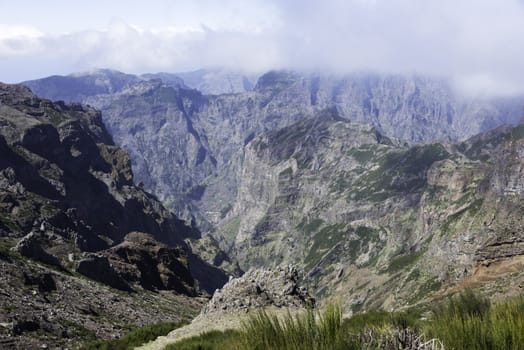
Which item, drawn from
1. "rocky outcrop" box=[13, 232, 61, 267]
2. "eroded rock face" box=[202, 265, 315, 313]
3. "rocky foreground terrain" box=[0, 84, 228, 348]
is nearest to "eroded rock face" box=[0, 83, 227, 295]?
"rocky outcrop" box=[13, 232, 61, 267]

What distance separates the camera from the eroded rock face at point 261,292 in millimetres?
31359

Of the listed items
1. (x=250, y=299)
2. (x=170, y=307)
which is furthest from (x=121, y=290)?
(x=250, y=299)

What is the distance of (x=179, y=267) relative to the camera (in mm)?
112438

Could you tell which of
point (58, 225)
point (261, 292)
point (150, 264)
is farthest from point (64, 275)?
point (58, 225)

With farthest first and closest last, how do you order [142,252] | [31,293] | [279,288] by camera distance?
[142,252]
[31,293]
[279,288]

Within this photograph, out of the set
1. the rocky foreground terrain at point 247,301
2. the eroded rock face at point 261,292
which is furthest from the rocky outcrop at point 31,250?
the eroded rock face at point 261,292

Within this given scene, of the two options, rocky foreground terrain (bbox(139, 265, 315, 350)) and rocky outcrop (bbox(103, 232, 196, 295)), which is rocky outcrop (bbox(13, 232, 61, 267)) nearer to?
rocky outcrop (bbox(103, 232, 196, 295))

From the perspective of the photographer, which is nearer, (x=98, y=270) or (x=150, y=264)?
(x=98, y=270)

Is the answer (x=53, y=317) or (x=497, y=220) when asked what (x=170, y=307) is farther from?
(x=497, y=220)

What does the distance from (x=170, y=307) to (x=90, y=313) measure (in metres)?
26.4

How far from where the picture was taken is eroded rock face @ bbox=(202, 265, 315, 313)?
31359mm

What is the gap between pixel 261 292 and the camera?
33156 millimetres

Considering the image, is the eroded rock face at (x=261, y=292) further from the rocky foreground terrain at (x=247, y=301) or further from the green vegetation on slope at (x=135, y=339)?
the green vegetation on slope at (x=135, y=339)

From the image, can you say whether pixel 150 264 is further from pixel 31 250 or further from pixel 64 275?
pixel 64 275
